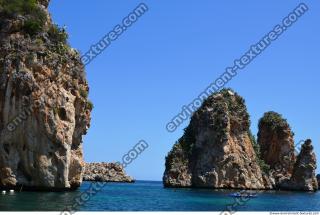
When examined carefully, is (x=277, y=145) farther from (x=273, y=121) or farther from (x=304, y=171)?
(x=304, y=171)

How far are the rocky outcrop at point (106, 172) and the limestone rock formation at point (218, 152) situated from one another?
57.5 m

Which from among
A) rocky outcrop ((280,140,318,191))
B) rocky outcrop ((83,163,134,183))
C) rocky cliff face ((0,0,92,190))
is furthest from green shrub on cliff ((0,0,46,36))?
rocky outcrop ((83,163,134,183))

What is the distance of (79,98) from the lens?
59.8m

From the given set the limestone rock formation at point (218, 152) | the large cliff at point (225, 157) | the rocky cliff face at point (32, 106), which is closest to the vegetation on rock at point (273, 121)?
the large cliff at point (225, 157)

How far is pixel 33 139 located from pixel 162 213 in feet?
137

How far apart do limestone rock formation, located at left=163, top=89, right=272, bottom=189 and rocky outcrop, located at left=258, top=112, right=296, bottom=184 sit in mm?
12087

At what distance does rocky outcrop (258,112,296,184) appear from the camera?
131 m

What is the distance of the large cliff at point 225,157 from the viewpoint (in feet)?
357

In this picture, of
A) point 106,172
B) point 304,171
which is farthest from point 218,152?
point 106,172

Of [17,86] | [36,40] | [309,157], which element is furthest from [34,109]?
[309,157]

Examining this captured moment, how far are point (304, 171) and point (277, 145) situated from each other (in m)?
12.7

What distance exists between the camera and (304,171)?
122500 mm

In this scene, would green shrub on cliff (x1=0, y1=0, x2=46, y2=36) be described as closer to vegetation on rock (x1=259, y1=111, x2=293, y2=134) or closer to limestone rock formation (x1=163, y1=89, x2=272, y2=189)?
limestone rock formation (x1=163, y1=89, x2=272, y2=189)

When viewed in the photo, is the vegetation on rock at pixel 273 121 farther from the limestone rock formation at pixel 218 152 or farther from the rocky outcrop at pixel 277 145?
the limestone rock formation at pixel 218 152
